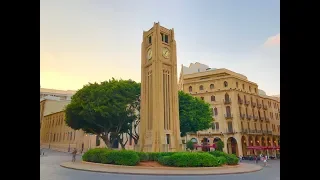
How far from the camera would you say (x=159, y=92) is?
20.8 metres

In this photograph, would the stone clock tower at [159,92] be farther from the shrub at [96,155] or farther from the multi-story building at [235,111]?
the multi-story building at [235,111]

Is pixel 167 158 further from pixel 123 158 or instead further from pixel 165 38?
pixel 165 38

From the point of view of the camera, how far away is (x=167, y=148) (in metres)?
19.4

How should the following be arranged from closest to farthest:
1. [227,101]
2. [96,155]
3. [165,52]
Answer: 1. [96,155]
2. [165,52]
3. [227,101]

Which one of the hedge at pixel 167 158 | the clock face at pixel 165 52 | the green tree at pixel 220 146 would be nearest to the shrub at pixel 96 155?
the hedge at pixel 167 158

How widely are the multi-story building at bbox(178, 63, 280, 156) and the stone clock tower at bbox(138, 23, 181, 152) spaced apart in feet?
24.7

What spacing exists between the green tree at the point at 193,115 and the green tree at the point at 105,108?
442 cm

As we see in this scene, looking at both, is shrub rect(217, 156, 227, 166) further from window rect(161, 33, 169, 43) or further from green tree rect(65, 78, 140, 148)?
window rect(161, 33, 169, 43)

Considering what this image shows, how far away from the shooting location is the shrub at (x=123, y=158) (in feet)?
53.6

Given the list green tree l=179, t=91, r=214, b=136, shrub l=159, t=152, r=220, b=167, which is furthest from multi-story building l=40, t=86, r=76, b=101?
shrub l=159, t=152, r=220, b=167

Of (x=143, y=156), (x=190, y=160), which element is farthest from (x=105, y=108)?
(x=190, y=160)

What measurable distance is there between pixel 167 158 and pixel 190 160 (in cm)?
142
